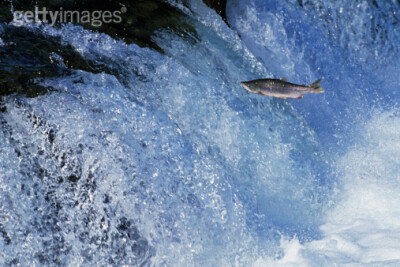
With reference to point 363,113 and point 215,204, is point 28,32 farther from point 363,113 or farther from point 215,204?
point 363,113

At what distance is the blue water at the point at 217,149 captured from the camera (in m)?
2.25

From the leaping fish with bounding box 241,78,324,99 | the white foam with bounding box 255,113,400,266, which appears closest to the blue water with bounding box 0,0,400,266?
the white foam with bounding box 255,113,400,266

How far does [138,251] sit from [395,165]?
1930 millimetres

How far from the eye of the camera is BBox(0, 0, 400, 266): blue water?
2254 mm

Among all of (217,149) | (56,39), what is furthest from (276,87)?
(56,39)

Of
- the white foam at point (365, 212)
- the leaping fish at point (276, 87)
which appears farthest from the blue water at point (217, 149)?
the leaping fish at point (276, 87)

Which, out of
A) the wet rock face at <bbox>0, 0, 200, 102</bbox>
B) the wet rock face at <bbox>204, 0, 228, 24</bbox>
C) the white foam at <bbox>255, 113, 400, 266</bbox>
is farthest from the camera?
the wet rock face at <bbox>204, 0, 228, 24</bbox>

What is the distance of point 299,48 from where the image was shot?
10.5ft

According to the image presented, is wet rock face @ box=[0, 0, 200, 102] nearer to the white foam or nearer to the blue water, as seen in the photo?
the blue water

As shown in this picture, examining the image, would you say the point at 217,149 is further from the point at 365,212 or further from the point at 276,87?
the point at 365,212

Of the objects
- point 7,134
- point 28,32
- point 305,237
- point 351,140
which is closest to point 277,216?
point 305,237

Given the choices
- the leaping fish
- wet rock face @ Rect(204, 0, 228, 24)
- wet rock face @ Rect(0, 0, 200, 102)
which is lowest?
wet rock face @ Rect(0, 0, 200, 102)

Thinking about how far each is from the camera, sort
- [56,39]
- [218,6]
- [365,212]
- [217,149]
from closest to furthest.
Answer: [56,39] → [217,149] → [365,212] → [218,6]

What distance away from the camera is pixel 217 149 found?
2682 millimetres
